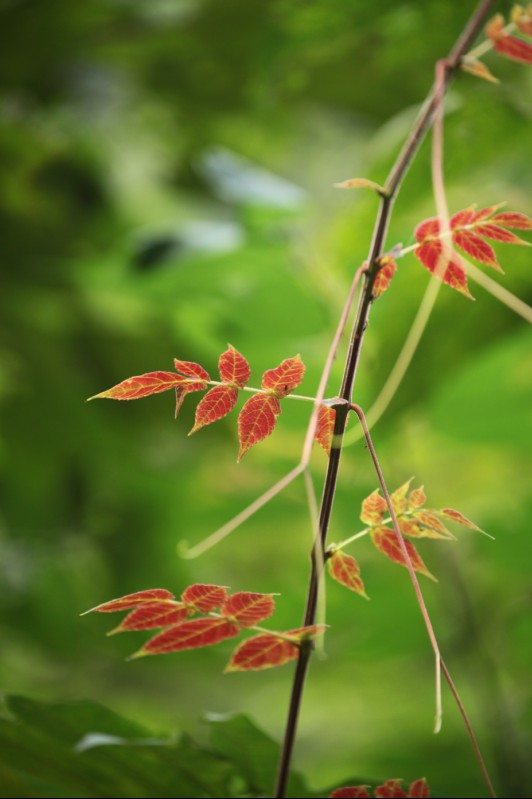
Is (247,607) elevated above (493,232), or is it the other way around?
(493,232)

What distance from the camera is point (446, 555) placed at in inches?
27.6

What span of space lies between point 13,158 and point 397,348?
1.77 feet

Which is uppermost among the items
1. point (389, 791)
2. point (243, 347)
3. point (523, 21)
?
point (243, 347)

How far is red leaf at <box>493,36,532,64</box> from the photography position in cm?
24

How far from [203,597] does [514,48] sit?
0.20m

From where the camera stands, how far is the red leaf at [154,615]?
0.22 m

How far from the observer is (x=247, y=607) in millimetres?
217

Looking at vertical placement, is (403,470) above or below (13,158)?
below

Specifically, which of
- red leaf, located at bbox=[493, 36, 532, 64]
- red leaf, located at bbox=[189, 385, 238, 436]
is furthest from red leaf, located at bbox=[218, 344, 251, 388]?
red leaf, located at bbox=[493, 36, 532, 64]

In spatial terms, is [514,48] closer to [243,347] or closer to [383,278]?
[383,278]

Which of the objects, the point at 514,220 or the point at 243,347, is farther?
the point at 243,347

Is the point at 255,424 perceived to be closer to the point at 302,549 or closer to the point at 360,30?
the point at 360,30

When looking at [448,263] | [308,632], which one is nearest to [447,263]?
[448,263]

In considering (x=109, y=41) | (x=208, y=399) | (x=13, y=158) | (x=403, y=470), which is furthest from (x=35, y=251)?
(x=208, y=399)
